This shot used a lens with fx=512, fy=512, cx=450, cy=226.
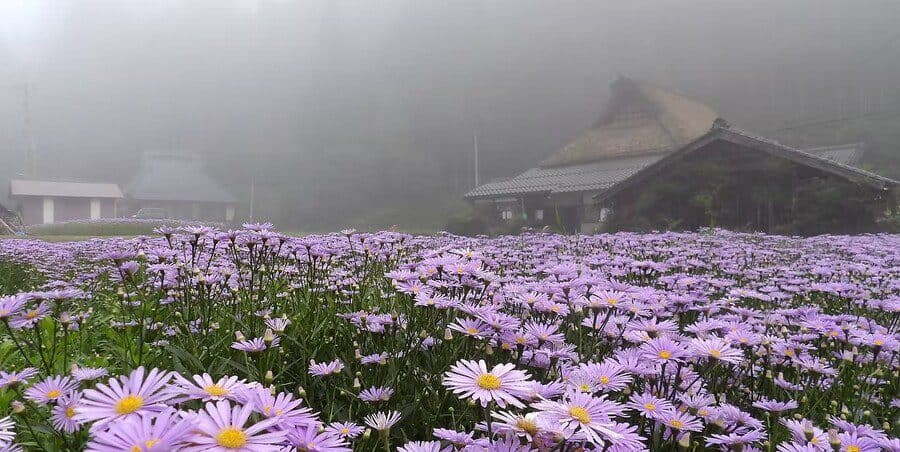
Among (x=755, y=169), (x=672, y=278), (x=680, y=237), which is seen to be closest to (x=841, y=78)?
(x=755, y=169)

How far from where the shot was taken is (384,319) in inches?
81.6

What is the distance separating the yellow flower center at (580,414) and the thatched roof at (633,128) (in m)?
24.1

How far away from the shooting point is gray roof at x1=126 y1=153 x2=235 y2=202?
134 feet

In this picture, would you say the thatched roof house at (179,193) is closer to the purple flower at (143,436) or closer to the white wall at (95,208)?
the white wall at (95,208)

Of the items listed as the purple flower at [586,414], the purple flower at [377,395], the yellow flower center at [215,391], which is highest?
the yellow flower center at [215,391]

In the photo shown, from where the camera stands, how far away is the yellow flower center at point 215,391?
2.65 feet

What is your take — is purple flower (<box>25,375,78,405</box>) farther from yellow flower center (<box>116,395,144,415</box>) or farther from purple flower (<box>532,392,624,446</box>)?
purple flower (<box>532,392,624,446</box>)

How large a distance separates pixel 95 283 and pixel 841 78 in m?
46.6

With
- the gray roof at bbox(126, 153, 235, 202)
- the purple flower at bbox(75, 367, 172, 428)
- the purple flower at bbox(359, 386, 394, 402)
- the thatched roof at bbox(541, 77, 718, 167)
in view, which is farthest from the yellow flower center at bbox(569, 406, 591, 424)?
the gray roof at bbox(126, 153, 235, 202)

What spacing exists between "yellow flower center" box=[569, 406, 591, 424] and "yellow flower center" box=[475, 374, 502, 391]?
15cm

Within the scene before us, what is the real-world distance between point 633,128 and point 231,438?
27.3 m

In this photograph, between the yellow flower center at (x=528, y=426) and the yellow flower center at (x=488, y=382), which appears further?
the yellow flower center at (x=488, y=382)

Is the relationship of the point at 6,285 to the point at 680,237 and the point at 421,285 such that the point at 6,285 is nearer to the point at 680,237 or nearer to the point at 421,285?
the point at 421,285

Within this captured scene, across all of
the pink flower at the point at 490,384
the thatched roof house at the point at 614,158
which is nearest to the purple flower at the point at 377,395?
the pink flower at the point at 490,384
